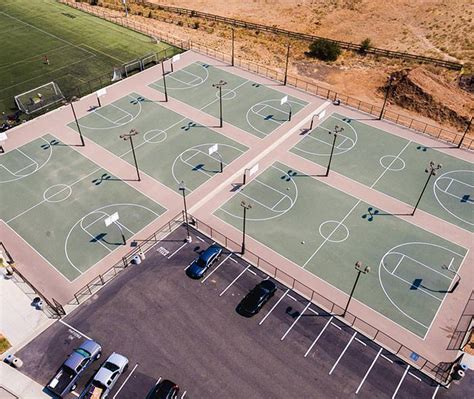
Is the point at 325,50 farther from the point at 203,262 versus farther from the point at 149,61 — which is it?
the point at 203,262

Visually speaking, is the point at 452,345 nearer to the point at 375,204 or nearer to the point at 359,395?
the point at 359,395

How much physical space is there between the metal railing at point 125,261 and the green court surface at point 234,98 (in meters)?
21.6

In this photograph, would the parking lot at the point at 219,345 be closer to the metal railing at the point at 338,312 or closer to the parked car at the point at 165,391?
the metal railing at the point at 338,312

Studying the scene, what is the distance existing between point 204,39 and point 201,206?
57.1 m

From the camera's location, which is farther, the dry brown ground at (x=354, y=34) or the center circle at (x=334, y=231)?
the dry brown ground at (x=354, y=34)

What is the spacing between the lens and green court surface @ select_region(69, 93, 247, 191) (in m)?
51.6

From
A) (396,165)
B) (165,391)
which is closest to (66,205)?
(165,391)

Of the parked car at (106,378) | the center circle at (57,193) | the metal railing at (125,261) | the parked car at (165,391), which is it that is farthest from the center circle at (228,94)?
the parked car at (165,391)

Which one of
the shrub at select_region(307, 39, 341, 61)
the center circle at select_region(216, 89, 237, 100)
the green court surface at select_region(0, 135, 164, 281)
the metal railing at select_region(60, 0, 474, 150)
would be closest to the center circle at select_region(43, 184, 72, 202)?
the green court surface at select_region(0, 135, 164, 281)

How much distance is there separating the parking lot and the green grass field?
4477 cm

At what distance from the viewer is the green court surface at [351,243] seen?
38219 millimetres

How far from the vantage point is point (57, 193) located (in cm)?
4844

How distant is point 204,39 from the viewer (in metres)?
89.2

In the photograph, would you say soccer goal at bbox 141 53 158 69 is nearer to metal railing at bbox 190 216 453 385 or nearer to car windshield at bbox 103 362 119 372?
metal railing at bbox 190 216 453 385
